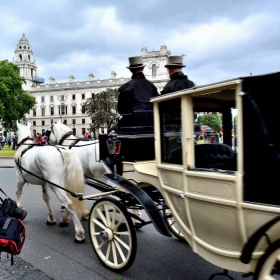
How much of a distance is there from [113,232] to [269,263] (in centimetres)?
186

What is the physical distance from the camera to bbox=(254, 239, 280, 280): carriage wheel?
2.20 m

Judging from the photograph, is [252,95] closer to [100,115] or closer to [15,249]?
[15,249]

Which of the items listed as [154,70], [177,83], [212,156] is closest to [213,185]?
[212,156]

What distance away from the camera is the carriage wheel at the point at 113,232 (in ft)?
11.1

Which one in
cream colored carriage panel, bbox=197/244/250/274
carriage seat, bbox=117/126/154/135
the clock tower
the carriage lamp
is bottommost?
cream colored carriage panel, bbox=197/244/250/274

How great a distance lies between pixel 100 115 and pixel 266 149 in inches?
1848

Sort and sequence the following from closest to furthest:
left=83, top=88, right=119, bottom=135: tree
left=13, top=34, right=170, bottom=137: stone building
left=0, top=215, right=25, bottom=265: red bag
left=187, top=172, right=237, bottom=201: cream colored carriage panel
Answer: left=187, top=172, right=237, bottom=201: cream colored carriage panel → left=0, top=215, right=25, bottom=265: red bag → left=83, top=88, right=119, bottom=135: tree → left=13, top=34, right=170, bottom=137: stone building

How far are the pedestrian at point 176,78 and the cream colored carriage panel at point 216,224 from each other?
5.63 ft

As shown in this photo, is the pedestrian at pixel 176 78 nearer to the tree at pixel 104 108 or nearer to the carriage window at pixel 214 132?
the carriage window at pixel 214 132

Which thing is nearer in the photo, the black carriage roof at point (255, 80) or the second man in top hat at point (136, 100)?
the black carriage roof at point (255, 80)

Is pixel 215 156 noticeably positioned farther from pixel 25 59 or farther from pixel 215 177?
pixel 25 59

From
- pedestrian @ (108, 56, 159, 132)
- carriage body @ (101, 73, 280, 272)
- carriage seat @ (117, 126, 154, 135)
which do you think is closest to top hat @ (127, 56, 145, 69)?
pedestrian @ (108, 56, 159, 132)

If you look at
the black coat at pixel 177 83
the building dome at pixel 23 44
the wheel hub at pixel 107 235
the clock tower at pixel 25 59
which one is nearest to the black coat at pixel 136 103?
the black coat at pixel 177 83

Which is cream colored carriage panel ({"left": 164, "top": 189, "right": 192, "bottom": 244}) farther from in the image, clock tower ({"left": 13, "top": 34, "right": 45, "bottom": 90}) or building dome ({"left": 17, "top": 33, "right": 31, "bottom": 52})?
building dome ({"left": 17, "top": 33, "right": 31, "bottom": 52})
